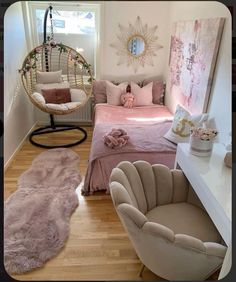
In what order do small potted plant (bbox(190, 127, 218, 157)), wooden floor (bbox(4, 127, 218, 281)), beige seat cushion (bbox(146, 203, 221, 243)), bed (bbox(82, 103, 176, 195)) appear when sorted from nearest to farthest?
1. wooden floor (bbox(4, 127, 218, 281))
2. beige seat cushion (bbox(146, 203, 221, 243))
3. small potted plant (bbox(190, 127, 218, 157))
4. bed (bbox(82, 103, 176, 195))

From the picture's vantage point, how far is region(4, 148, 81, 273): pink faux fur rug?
48.3 inches

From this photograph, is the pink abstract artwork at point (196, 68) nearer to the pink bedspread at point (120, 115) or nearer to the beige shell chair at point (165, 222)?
the pink bedspread at point (120, 115)

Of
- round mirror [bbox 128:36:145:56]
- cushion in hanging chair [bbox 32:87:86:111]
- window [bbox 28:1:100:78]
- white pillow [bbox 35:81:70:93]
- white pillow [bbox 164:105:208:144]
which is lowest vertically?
white pillow [bbox 164:105:208:144]

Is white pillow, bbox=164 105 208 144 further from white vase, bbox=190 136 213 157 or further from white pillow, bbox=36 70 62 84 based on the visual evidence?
white pillow, bbox=36 70 62 84

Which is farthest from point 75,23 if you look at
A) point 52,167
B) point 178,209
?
point 52,167

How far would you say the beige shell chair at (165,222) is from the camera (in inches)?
32.8

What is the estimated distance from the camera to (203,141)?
121cm

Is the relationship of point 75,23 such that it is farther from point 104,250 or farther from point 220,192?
point 104,250

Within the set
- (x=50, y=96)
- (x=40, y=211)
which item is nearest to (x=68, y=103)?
(x=50, y=96)

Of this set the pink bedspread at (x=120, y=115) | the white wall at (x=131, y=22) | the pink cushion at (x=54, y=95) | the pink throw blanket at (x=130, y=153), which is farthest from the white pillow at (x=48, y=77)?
the white wall at (x=131, y=22)

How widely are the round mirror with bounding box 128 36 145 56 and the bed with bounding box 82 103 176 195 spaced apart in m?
0.72

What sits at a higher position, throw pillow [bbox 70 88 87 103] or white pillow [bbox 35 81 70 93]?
white pillow [bbox 35 81 70 93]

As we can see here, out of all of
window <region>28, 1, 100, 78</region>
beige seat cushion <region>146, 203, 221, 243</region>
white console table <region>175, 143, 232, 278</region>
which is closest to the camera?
window <region>28, 1, 100, 78</region>

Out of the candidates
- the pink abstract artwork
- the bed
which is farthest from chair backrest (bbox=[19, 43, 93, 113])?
the pink abstract artwork
